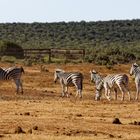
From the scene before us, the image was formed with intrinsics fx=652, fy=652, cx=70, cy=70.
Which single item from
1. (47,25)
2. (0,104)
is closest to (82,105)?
(0,104)

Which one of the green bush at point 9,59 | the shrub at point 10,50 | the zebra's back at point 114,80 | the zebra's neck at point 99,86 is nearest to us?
the zebra's back at point 114,80

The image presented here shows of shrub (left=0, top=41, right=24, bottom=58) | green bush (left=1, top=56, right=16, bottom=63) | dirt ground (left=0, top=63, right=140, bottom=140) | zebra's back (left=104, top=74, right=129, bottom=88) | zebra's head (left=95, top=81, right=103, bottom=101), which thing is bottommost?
dirt ground (left=0, top=63, right=140, bottom=140)

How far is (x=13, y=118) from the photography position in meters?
19.4

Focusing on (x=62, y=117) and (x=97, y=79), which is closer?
(x=62, y=117)

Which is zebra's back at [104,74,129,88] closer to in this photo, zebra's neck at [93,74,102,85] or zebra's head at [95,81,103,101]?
zebra's head at [95,81,103,101]

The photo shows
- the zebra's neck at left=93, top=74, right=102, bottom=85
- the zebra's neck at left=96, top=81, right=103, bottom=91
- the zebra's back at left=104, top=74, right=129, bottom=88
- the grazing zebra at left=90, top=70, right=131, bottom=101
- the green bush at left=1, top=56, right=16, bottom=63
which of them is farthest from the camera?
the green bush at left=1, top=56, right=16, bottom=63

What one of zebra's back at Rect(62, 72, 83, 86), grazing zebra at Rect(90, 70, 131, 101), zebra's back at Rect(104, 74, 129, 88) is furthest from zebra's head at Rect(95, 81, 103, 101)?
zebra's back at Rect(62, 72, 83, 86)

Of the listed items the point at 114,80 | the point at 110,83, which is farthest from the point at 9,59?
the point at 110,83

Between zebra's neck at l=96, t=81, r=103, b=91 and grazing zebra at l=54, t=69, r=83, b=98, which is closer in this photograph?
zebra's neck at l=96, t=81, r=103, b=91

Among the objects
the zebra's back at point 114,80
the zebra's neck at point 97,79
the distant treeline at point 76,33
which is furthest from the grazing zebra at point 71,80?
the distant treeline at point 76,33

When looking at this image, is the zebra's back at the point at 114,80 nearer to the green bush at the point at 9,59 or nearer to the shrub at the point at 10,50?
the green bush at the point at 9,59

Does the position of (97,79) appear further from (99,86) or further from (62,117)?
(62,117)

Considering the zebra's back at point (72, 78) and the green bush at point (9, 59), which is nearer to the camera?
the zebra's back at point (72, 78)

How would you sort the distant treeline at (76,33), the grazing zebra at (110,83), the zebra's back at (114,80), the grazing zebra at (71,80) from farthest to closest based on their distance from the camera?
1. the distant treeline at (76,33)
2. the grazing zebra at (71,80)
3. the zebra's back at (114,80)
4. the grazing zebra at (110,83)
